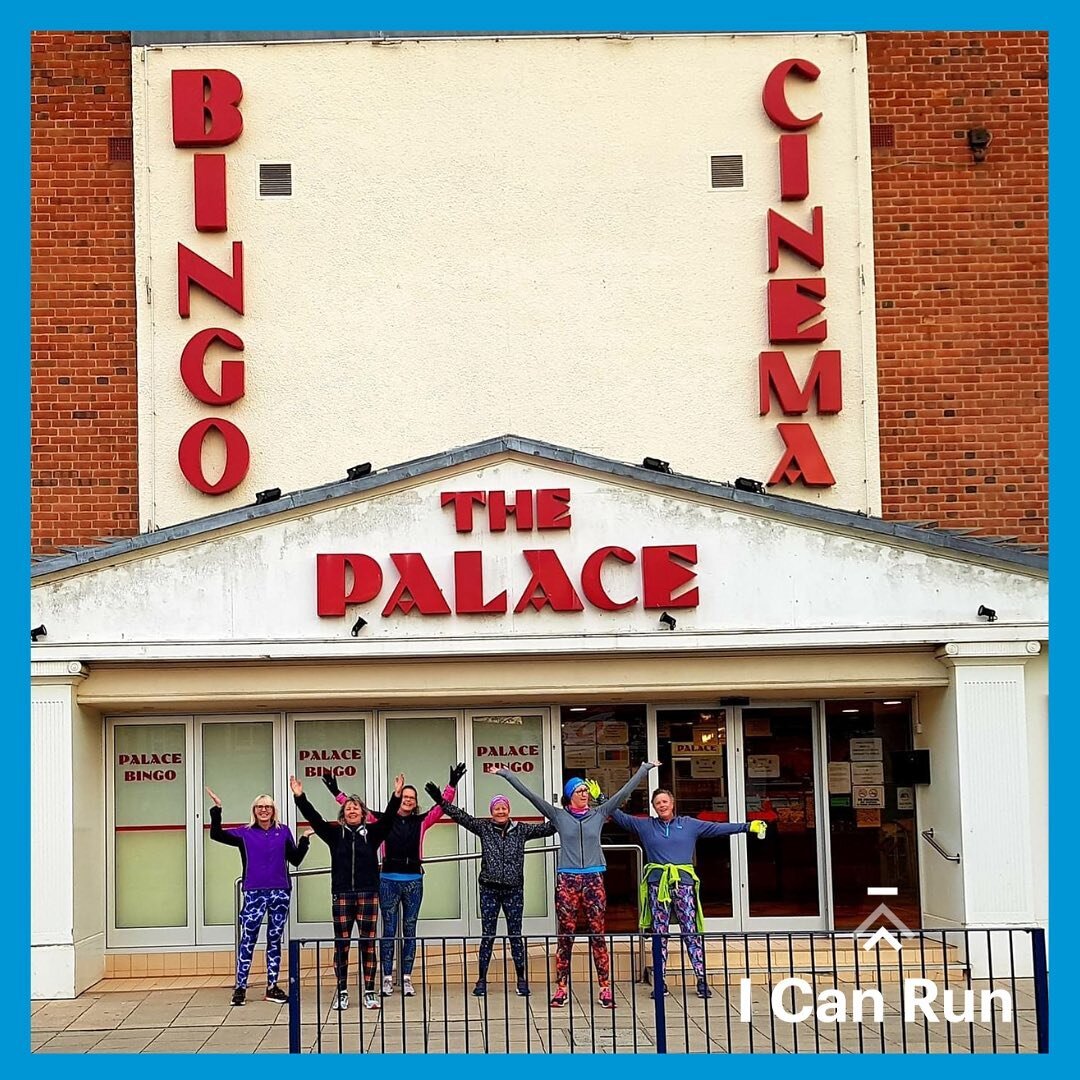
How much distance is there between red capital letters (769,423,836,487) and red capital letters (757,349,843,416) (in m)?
0.19

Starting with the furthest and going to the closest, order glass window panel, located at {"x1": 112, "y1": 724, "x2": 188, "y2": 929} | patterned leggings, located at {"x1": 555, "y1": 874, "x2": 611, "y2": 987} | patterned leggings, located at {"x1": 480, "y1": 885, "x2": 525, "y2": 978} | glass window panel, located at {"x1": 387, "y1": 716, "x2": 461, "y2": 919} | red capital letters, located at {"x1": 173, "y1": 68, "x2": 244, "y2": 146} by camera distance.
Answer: red capital letters, located at {"x1": 173, "y1": 68, "x2": 244, "y2": 146}, glass window panel, located at {"x1": 387, "y1": 716, "x2": 461, "y2": 919}, glass window panel, located at {"x1": 112, "y1": 724, "x2": 188, "y2": 929}, patterned leggings, located at {"x1": 480, "y1": 885, "x2": 525, "y2": 978}, patterned leggings, located at {"x1": 555, "y1": 874, "x2": 611, "y2": 987}

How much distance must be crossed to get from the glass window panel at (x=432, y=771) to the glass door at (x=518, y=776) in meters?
0.17

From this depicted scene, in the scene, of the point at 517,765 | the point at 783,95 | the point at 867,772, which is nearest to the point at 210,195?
the point at 783,95

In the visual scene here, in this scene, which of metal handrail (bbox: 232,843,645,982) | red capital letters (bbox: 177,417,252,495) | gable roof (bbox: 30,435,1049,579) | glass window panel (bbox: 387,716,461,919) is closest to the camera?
gable roof (bbox: 30,435,1049,579)

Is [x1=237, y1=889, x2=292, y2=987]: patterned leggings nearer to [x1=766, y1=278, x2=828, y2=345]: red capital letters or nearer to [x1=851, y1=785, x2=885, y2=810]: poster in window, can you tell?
[x1=851, y1=785, x2=885, y2=810]: poster in window

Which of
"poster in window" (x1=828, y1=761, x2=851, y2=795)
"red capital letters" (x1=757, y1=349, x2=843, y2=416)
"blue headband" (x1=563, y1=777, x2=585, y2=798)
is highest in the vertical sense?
"red capital letters" (x1=757, y1=349, x2=843, y2=416)

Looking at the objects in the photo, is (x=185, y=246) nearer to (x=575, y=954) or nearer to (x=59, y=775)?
(x=59, y=775)

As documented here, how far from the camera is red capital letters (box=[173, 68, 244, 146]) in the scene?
49.4 ft

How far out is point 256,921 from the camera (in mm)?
12367

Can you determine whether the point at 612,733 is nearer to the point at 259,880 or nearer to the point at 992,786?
the point at 992,786

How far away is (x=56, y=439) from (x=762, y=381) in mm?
7173

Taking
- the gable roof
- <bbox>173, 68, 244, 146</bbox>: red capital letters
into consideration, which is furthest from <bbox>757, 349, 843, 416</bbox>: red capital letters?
<bbox>173, 68, 244, 146</bbox>: red capital letters

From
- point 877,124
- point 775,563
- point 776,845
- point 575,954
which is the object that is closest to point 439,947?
point 575,954

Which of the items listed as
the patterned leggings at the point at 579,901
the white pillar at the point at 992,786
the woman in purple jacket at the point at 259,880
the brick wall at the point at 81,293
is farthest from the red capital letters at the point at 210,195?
the white pillar at the point at 992,786
